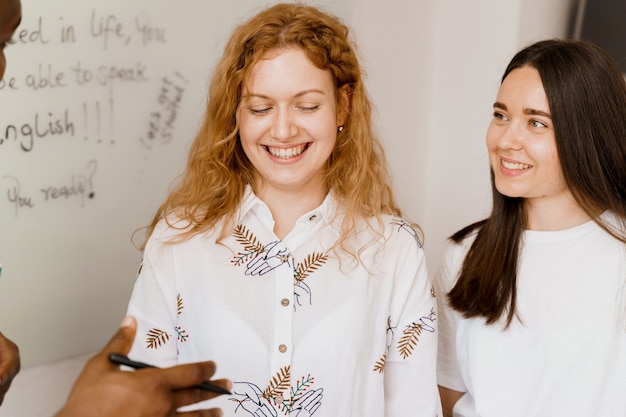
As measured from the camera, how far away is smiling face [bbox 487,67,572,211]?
1.49 m

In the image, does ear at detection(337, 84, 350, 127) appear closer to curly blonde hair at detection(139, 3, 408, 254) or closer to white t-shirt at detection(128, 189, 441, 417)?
curly blonde hair at detection(139, 3, 408, 254)

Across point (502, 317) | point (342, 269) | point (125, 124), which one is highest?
point (125, 124)

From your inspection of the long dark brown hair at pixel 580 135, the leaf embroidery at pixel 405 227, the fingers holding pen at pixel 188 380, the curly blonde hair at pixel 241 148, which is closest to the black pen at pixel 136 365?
the fingers holding pen at pixel 188 380

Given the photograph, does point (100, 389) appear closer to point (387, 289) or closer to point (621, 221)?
point (387, 289)

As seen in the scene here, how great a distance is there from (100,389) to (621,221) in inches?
43.8

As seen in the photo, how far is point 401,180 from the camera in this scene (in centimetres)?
252

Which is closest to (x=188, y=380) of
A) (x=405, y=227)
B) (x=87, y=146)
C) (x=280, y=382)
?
(x=280, y=382)

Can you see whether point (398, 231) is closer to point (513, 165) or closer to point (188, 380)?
point (513, 165)

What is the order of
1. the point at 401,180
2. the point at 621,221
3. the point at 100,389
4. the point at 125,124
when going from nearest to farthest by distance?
the point at 100,389
the point at 621,221
the point at 125,124
the point at 401,180

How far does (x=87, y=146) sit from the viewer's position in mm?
1645

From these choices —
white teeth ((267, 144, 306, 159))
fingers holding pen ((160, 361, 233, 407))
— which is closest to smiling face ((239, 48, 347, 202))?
white teeth ((267, 144, 306, 159))

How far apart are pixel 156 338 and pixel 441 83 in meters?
1.48

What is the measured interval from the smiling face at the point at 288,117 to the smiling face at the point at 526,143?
0.37 m

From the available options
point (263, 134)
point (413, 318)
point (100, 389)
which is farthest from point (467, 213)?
point (100, 389)
